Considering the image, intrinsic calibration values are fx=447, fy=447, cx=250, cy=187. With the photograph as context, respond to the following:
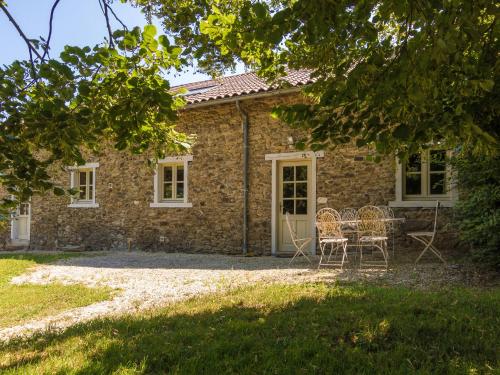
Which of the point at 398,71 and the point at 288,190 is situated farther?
the point at 288,190

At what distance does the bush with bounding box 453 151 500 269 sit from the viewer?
19.1ft

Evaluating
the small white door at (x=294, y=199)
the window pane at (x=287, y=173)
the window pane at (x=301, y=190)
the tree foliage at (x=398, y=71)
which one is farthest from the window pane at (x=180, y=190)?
the tree foliage at (x=398, y=71)

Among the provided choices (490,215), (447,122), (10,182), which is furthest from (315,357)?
(490,215)

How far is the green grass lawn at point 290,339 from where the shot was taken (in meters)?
2.96

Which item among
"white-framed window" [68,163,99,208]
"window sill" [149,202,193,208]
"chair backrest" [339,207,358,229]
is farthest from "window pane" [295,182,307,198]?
"white-framed window" [68,163,99,208]

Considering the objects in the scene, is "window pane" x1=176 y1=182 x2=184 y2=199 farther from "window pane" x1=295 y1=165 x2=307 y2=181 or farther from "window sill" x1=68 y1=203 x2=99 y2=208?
"window pane" x1=295 y1=165 x2=307 y2=181

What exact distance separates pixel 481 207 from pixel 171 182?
7.61 m

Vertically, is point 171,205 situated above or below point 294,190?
below

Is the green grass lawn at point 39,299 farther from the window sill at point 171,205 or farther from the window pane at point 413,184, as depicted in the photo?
the window pane at point 413,184

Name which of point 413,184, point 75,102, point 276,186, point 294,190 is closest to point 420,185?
point 413,184

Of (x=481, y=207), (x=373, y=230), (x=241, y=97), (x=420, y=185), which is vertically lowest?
(x=373, y=230)

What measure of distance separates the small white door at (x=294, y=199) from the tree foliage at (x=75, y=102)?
6943 millimetres

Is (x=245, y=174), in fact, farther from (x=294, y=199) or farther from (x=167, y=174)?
(x=167, y=174)

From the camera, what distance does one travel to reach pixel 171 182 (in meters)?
11.6
